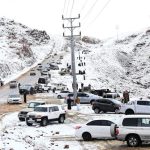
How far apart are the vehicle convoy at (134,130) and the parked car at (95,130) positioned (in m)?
2.19

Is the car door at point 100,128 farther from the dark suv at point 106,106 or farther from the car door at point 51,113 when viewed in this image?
the dark suv at point 106,106

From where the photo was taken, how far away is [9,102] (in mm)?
57781

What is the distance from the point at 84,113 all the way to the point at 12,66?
84.0 meters

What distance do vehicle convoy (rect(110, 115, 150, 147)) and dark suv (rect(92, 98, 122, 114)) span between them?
58.8 ft

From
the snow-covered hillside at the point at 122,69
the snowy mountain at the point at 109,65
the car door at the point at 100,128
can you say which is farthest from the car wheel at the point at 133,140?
the snow-covered hillside at the point at 122,69

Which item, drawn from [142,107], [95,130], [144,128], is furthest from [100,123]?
[142,107]

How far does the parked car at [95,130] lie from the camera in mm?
29969

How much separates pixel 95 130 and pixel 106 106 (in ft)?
52.7

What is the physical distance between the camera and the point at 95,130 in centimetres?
3019

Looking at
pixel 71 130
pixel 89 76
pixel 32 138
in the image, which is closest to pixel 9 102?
pixel 71 130

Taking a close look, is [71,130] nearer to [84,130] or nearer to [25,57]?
[84,130]

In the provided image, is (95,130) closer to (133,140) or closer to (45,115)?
(133,140)

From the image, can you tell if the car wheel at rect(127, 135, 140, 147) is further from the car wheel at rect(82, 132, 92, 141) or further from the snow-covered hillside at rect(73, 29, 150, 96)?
the snow-covered hillside at rect(73, 29, 150, 96)

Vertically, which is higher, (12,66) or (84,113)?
(12,66)
